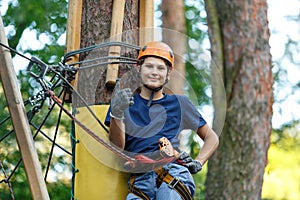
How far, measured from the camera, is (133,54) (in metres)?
5.24

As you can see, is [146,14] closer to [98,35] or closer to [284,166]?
[98,35]

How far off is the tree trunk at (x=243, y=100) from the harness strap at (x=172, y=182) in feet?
12.5

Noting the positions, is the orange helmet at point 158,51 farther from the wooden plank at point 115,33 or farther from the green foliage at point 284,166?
the green foliage at point 284,166

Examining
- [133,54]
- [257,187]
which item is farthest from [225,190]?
[133,54]

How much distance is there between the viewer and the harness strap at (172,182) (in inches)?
182

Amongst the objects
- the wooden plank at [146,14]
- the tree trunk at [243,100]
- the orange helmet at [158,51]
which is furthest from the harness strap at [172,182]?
the tree trunk at [243,100]

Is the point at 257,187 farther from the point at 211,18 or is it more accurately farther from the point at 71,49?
the point at 71,49

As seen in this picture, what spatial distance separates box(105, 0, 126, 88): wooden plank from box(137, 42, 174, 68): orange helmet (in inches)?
13.8

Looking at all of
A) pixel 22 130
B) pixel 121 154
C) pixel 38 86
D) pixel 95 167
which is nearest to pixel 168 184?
pixel 121 154

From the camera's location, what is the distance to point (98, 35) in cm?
535

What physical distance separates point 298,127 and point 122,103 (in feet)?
33.7

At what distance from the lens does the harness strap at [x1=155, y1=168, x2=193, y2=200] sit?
4.63m

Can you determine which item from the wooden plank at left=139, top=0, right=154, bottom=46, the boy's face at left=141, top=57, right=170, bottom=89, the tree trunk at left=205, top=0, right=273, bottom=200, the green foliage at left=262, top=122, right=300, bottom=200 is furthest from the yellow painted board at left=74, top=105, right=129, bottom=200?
the green foliage at left=262, top=122, right=300, bottom=200

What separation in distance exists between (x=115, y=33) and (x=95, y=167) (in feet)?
2.52
